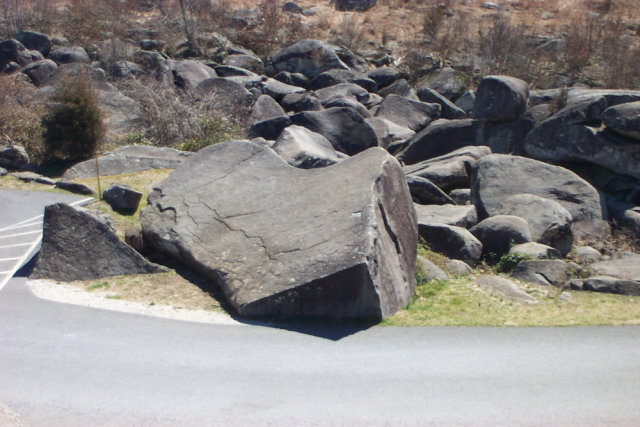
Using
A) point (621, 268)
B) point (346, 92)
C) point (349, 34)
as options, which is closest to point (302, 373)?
point (621, 268)

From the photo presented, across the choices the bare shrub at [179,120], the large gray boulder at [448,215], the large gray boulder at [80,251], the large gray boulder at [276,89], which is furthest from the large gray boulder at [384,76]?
the large gray boulder at [80,251]

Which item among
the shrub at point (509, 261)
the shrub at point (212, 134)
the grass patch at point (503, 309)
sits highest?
the grass patch at point (503, 309)

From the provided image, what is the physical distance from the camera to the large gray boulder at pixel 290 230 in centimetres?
777

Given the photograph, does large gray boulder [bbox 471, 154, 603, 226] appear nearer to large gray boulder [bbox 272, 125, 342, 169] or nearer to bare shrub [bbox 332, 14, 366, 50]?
large gray boulder [bbox 272, 125, 342, 169]

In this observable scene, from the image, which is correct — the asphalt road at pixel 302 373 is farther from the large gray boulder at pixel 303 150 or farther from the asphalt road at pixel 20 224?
the large gray boulder at pixel 303 150

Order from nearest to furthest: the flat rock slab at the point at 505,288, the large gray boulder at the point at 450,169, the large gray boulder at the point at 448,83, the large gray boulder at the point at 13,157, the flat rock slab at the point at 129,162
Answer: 1. the flat rock slab at the point at 505,288
2. the flat rock slab at the point at 129,162
3. the large gray boulder at the point at 13,157
4. the large gray boulder at the point at 450,169
5. the large gray boulder at the point at 448,83

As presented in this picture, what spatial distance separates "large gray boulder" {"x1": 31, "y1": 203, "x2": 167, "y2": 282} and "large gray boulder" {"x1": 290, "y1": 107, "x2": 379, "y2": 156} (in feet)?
31.4

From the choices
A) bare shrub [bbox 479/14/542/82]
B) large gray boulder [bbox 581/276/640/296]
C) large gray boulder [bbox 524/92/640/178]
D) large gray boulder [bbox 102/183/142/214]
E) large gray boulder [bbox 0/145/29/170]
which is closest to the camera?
large gray boulder [bbox 581/276/640/296]

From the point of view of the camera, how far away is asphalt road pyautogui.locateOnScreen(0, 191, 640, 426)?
19.1ft

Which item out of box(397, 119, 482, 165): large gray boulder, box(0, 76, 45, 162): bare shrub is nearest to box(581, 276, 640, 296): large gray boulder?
box(397, 119, 482, 165): large gray boulder

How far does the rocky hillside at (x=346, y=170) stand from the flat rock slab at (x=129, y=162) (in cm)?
4

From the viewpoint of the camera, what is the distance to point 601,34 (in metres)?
28.1

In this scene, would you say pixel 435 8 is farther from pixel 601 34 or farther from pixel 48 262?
pixel 48 262

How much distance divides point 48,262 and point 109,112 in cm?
1088
